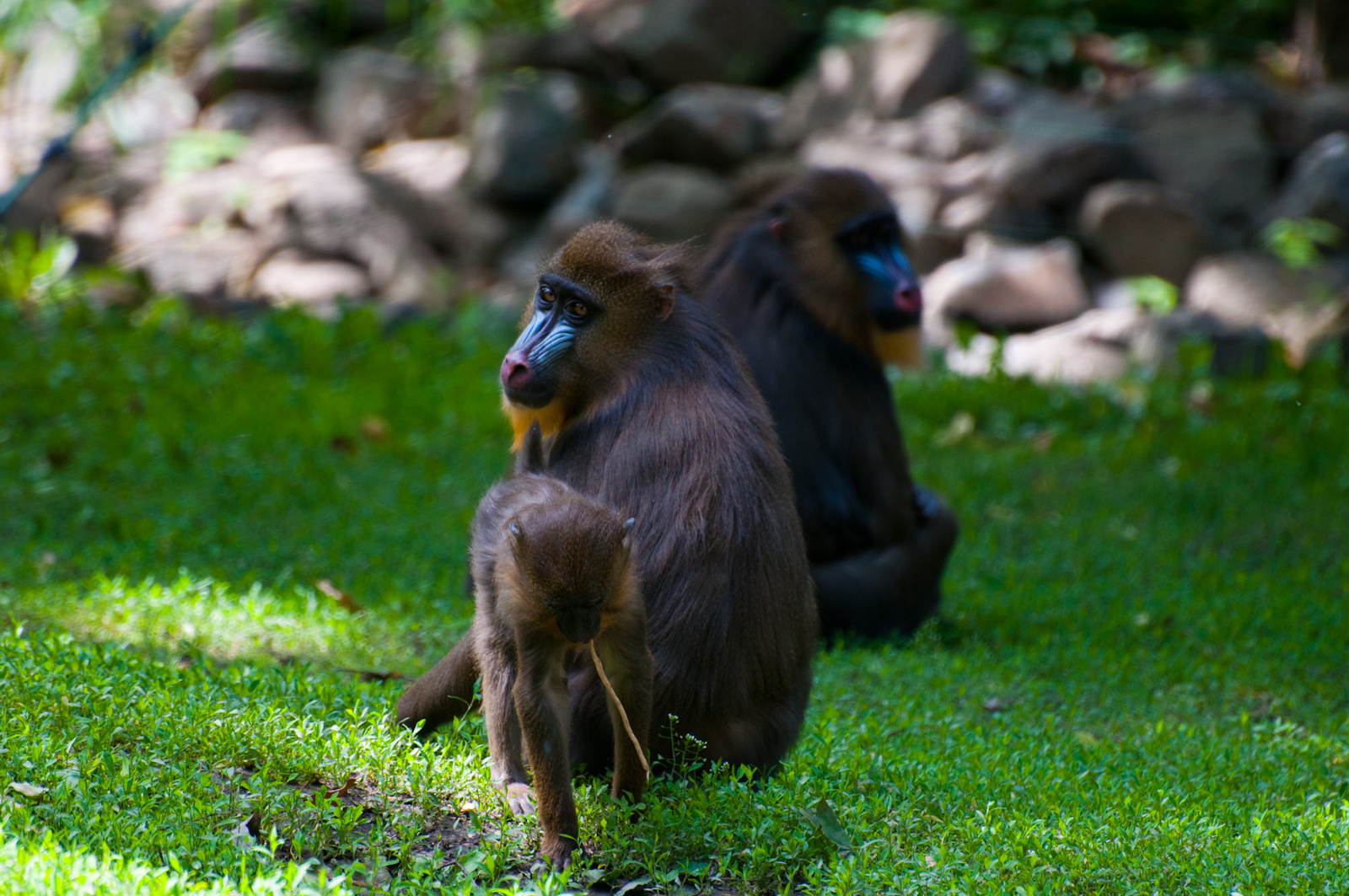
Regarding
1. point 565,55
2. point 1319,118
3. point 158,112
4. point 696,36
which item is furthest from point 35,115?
point 1319,118

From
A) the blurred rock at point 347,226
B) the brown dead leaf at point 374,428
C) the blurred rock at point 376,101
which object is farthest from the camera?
the blurred rock at point 376,101

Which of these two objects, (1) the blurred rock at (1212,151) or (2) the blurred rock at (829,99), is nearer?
(1) the blurred rock at (1212,151)

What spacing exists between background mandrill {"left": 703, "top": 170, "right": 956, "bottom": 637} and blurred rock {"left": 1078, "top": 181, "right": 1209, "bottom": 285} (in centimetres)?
635

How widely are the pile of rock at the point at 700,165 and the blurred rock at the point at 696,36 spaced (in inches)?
1.1

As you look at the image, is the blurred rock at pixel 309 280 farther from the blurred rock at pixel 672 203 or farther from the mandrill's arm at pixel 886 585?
the mandrill's arm at pixel 886 585

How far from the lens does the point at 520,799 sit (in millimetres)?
3441

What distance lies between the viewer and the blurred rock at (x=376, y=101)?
15.0 meters

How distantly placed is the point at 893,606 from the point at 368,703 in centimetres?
278

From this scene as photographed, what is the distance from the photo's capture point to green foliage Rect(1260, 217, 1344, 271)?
Result: 38.5 ft

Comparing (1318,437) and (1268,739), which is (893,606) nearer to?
(1268,739)

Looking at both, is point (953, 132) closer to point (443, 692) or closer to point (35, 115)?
point (35, 115)

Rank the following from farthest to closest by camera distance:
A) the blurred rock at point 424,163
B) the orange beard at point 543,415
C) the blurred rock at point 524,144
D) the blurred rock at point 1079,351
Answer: the blurred rock at point 424,163
the blurred rock at point 524,144
the blurred rock at point 1079,351
the orange beard at point 543,415

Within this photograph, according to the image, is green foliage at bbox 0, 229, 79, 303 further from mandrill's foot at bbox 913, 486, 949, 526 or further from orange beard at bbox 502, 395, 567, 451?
orange beard at bbox 502, 395, 567, 451

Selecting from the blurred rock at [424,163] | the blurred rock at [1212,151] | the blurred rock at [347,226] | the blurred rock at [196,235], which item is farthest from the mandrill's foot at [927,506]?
the blurred rock at [424,163]
